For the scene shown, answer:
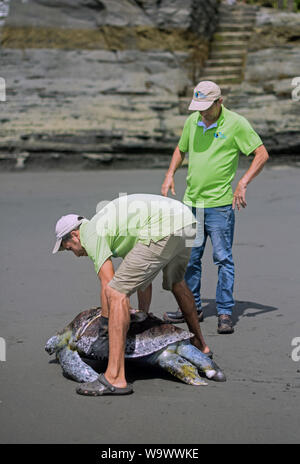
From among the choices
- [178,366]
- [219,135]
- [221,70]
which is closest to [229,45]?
[221,70]

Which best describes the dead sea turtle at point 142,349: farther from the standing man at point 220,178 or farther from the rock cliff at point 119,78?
the rock cliff at point 119,78

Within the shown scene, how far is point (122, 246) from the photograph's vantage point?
13.9ft

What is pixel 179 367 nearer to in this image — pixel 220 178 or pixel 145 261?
pixel 145 261

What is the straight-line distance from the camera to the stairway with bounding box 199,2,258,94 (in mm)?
13742

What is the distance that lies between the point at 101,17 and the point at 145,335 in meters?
10.8

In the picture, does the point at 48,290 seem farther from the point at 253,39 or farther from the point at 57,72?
the point at 253,39

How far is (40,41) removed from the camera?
539 inches

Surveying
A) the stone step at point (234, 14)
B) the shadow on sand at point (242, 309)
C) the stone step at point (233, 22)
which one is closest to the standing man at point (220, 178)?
the shadow on sand at point (242, 309)

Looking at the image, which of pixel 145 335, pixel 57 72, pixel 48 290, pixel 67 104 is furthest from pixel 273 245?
pixel 57 72

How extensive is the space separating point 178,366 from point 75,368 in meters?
0.64

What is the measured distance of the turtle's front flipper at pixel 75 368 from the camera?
4.22 meters

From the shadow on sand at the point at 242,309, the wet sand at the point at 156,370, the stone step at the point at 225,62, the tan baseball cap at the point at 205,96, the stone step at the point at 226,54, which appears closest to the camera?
the wet sand at the point at 156,370

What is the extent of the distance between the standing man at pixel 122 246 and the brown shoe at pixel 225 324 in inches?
40.9

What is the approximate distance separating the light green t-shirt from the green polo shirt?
1065mm
